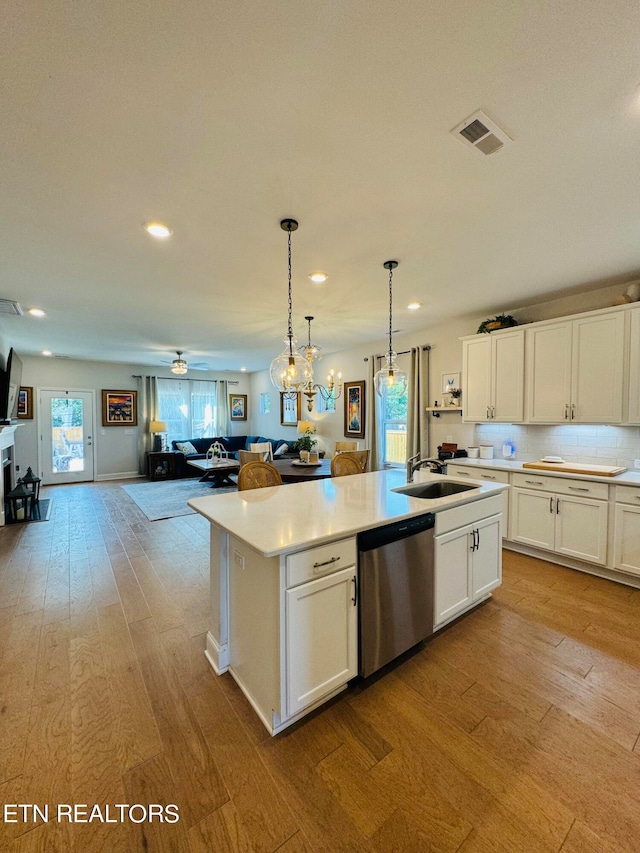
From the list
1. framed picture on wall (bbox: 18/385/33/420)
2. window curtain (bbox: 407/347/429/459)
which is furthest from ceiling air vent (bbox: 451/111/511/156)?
framed picture on wall (bbox: 18/385/33/420)

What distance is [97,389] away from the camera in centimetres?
803

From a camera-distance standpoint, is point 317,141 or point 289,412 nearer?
point 317,141

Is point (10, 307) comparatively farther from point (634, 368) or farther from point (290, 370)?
point (634, 368)

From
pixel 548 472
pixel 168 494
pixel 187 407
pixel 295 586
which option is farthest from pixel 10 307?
pixel 548 472

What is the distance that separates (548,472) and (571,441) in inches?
30.2

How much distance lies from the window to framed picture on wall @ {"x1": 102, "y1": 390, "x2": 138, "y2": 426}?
0.59 m

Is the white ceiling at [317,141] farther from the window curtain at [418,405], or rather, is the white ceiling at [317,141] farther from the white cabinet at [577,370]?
the window curtain at [418,405]

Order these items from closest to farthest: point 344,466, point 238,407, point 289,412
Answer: point 344,466, point 289,412, point 238,407

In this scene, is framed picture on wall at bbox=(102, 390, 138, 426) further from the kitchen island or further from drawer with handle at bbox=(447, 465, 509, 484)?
drawer with handle at bbox=(447, 465, 509, 484)

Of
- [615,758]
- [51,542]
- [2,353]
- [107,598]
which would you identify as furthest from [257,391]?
[615,758]

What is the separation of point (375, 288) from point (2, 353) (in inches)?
213

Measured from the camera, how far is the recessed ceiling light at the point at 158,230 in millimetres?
2289

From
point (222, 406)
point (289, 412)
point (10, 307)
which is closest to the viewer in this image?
point (10, 307)

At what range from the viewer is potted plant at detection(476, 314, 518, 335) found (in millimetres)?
4020
